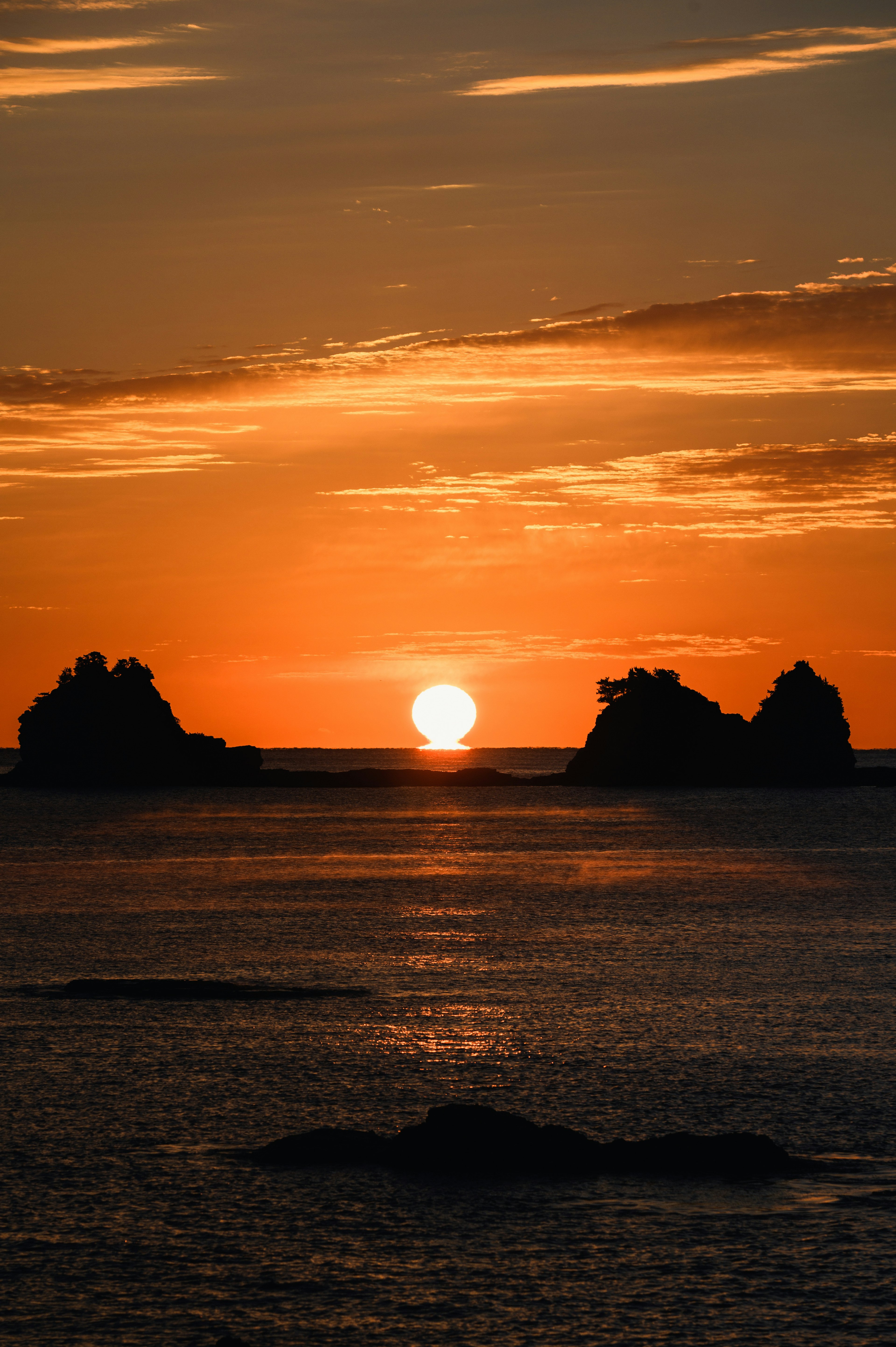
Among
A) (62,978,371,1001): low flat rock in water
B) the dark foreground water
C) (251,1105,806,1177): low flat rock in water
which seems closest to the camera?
the dark foreground water

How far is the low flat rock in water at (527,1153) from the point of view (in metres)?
19.5

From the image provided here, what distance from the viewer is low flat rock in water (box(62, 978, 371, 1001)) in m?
34.5

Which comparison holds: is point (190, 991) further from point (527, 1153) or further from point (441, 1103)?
point (527, 1153)

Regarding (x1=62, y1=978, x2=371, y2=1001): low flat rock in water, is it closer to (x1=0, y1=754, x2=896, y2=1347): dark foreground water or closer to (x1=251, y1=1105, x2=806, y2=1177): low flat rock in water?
(x1=0, y1=754, x2=896, y2=1347): dark foreground water

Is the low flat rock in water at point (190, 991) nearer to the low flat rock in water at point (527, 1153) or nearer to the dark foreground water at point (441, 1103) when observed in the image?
the dark foreground water at point (441, 1103)

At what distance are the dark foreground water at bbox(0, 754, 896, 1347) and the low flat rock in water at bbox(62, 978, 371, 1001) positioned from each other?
42.8 inches

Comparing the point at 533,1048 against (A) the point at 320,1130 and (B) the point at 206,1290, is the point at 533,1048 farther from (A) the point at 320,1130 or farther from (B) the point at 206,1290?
(B) the point at 206,1290

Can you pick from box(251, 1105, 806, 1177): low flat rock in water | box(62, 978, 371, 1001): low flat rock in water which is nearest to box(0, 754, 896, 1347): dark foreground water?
box(251, 1105, 806, 1177): low flat rock in water

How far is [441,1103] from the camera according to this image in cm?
2381

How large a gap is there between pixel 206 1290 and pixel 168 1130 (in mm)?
6627

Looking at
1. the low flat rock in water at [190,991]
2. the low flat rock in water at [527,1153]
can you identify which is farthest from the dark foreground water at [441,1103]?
the low flat rock in water at [190,991]

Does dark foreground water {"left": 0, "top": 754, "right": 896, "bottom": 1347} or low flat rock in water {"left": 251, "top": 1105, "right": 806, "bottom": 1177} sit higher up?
low flat rock in water {"left": 251, "top": 1105, "right": 806, "bottom": 1177}

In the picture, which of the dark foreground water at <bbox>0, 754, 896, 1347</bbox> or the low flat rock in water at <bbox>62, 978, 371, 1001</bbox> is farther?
the low flat rock in water at <bbox>62, 978, 371, 1001</bbox>

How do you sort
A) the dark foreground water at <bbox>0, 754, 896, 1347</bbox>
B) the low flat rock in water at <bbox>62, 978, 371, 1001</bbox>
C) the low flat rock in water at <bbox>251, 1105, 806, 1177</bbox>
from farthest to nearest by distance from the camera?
the low flat rock in water at <bbox>62, 978, 371, 1001</bbox>, the low flat rock in water at <bbox>251, 1105, 806, 1177</bbox>, the dark foreground water at <bbox>0, 754, 896, 1347</bbox>
